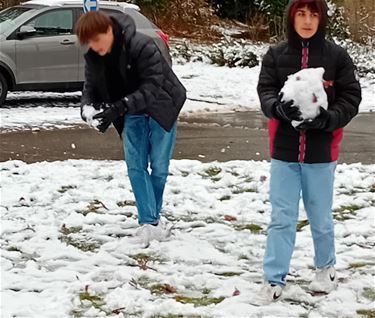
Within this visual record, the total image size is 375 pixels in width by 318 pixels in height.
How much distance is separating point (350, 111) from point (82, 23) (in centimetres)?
187

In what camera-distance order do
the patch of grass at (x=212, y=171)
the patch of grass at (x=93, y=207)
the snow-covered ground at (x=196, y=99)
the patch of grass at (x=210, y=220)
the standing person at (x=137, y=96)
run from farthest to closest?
the snow-covered ground at (x=196, y=99) → the patch of grass at (x=212, y=171) → the patch of grass at (x=93, y=207) → the patch of grass at (x=210, y=220) → the standing person at (x=137, y=96)

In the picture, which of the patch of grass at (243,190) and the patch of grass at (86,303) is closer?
the patch of grass at (86,303)

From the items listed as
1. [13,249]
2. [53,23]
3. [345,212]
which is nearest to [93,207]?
[13,249]

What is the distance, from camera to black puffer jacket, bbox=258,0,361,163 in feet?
14.1

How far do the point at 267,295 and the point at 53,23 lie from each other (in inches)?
382

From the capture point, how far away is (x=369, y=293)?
4.55m

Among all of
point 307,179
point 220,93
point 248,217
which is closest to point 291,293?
point 307,179

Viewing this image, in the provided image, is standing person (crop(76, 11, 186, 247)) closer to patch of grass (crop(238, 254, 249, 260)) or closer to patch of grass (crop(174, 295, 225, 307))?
patch of grass (crop(238, 254, 249, 260))

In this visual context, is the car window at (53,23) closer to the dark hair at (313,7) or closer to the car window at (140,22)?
the car window at (140,22)

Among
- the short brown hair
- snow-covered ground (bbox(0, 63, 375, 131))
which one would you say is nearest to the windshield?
snow-covered ground (bbox(0, 63, 375, 131))

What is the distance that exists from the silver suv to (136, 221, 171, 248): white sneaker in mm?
7335

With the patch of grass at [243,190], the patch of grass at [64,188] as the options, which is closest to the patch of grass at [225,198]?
the patch of grass at [243,190]

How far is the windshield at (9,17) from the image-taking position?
12799 mm

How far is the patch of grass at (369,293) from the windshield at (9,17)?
379 inches
